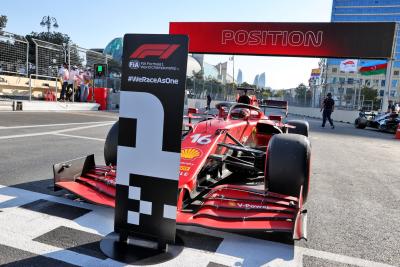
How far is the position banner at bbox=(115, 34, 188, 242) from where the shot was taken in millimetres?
2197

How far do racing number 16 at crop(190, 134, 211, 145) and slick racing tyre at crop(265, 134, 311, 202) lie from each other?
76 cm

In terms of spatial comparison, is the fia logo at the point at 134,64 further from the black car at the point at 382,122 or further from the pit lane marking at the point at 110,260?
the black car at the point at 382,122

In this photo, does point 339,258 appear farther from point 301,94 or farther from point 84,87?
point 301,94

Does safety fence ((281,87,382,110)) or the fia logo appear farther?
safety fence ((281,87,382,110))

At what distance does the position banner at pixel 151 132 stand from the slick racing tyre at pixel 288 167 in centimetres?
126

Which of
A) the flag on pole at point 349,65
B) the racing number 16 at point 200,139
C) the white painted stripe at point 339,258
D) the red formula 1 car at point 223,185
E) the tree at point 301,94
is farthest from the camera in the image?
the flag on pole at point 349,65

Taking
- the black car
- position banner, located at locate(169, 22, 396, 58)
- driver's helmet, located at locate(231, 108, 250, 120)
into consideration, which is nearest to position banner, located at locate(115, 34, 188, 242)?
driver's helmet, located at locate(231, 108, 250, 120)

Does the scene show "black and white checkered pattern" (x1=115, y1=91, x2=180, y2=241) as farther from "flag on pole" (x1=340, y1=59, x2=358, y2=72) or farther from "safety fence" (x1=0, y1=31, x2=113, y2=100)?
"flag on pole" (x1=340, y1=59, x2=358, y2=72)

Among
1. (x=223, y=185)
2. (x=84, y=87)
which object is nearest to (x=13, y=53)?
(x=84, y=87)

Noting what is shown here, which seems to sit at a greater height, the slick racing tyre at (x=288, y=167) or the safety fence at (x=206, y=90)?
the safety fence at (x=206, y=90)

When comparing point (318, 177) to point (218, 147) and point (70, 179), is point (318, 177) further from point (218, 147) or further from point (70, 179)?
point (70, 179)

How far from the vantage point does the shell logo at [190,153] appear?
347 centimetres

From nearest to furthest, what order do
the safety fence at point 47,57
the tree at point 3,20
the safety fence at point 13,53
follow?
the safety fence at point 13,53 → the safety fence at point 47,57 → the tree at point 3,20

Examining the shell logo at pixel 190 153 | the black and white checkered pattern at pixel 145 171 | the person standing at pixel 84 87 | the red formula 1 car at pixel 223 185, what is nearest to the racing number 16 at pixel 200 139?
the red formula 1 car at pixel 223 185
